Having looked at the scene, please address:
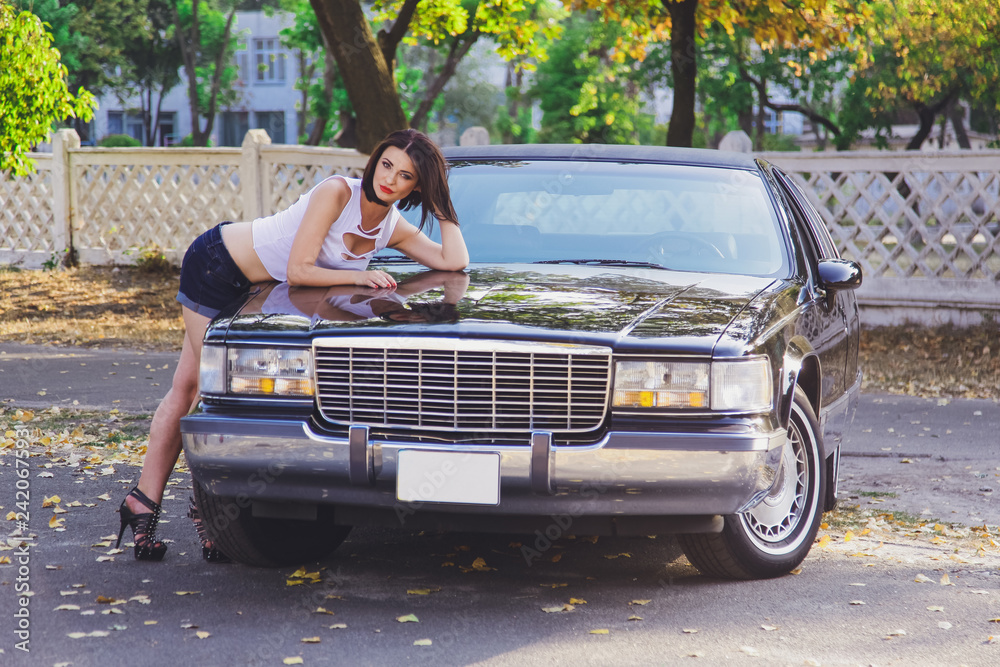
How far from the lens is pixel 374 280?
3.94m

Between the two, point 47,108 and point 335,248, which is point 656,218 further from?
point 47,108

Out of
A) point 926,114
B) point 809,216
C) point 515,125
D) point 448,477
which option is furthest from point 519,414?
point 515,125

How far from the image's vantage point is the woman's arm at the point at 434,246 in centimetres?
421

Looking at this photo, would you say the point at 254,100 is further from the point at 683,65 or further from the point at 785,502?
the point at 785,502

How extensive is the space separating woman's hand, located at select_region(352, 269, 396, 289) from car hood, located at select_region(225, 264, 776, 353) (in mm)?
30

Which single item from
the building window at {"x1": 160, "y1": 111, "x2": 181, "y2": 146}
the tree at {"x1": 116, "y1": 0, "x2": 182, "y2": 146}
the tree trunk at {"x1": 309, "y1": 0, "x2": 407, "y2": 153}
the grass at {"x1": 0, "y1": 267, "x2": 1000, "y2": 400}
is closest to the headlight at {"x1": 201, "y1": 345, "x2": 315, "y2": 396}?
the grass at {"x1": 0, "y1": 267, "x2": 1000, "y2": 400}

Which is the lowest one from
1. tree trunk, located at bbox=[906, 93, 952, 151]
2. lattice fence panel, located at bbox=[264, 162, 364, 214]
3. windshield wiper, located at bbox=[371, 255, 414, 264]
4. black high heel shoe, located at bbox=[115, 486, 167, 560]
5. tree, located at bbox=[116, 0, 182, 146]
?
black high heel shoe, located at bbox=[115, 486, 167, 560]

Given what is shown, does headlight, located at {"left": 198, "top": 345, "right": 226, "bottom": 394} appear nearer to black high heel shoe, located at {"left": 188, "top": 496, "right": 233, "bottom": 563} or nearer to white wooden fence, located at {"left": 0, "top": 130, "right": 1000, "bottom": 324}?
black high heel shoe, located at {"left": 188, "top": 496, "right": 233, "bottom": 563}

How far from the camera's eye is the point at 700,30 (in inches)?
534

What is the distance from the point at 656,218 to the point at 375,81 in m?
7.84

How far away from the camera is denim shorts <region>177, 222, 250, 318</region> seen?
13.4 feet

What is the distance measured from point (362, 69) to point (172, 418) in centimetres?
820

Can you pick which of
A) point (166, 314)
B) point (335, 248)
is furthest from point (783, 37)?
point (335, 248)

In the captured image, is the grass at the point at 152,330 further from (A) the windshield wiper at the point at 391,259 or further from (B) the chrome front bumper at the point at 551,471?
(B) the chrome front bumper at the point at 551,471
